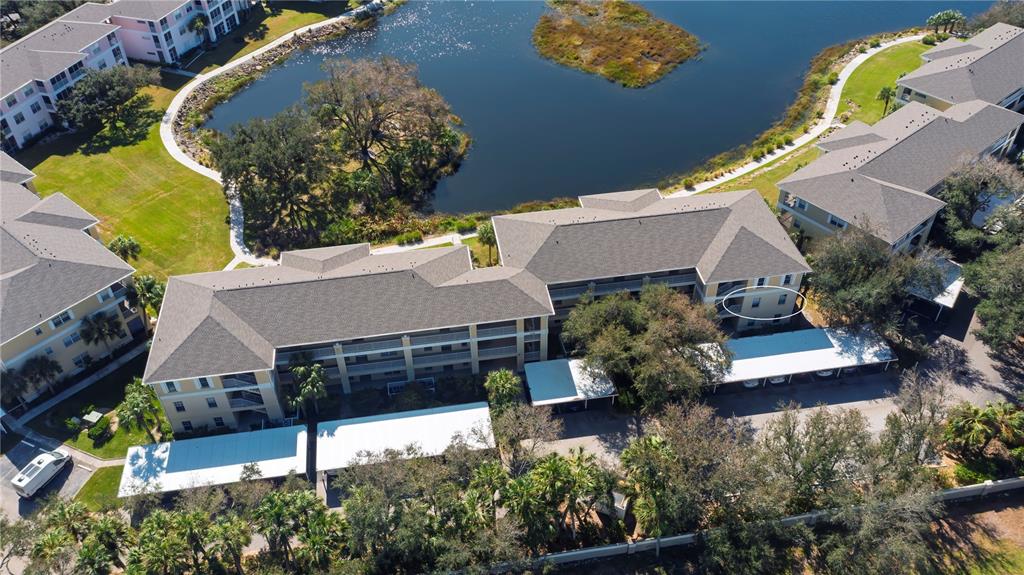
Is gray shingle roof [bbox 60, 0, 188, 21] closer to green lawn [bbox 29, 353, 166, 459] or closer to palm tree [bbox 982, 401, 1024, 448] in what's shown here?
green lawn [bbox 29, 353, 166, 459]

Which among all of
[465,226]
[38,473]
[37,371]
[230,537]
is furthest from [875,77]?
[38,473]

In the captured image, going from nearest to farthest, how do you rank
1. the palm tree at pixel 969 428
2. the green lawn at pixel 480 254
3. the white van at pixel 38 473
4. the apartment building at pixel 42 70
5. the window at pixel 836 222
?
the palm tree at pixel 969 428, the white van at pixel 38 473, the window at pixel 836 222, the green lawn at pixel 480 254, the apartment building at pixel 42 70

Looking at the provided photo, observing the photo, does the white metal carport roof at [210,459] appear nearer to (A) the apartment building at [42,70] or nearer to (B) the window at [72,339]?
(B) the window at [72,339]

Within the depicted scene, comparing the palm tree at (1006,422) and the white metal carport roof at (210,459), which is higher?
the palm tree at (1006,422)

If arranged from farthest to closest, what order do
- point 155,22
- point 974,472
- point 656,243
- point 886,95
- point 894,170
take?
1. point 155,22
2. point 886,95
3. point 894,170
4. point 656,243
5. point 974,472

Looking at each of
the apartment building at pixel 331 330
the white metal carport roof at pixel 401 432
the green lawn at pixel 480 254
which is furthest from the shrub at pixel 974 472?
the green lawn at pixel 480 254

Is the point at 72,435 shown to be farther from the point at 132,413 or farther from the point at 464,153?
the point at 464,153

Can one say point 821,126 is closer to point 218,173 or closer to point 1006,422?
point 1006,422
